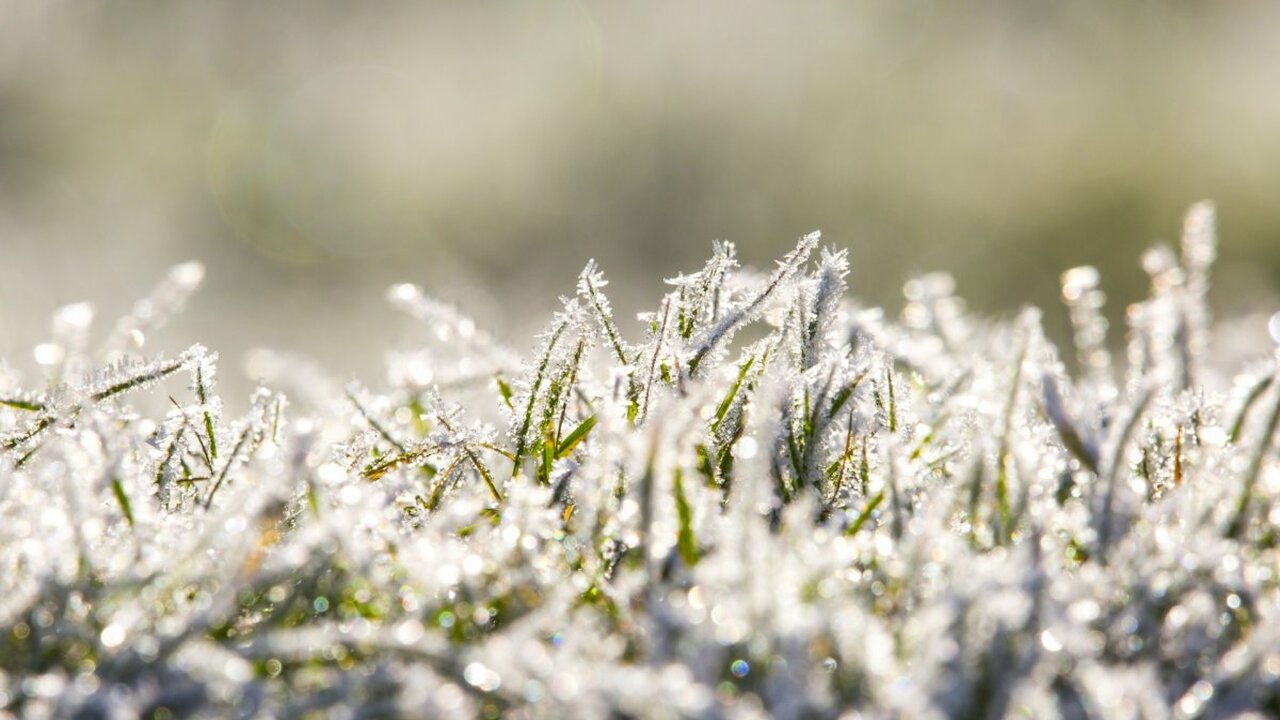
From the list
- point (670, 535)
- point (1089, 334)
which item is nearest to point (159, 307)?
point (670, 535)

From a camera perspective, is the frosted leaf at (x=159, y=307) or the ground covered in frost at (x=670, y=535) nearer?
the ground covered in frost at (x=670, y=535)

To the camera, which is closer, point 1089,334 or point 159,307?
point 159,307

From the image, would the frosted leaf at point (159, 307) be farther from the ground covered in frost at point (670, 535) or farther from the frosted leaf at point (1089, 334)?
the frosted leaf at point (1089, 334)

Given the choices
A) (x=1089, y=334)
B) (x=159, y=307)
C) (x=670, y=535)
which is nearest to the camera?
(x=670, y=535)

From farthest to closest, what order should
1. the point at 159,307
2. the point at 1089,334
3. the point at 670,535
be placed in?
the point at 1089,334 < the point at 159,307 < the point at 670,535

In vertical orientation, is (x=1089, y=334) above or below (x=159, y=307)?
below

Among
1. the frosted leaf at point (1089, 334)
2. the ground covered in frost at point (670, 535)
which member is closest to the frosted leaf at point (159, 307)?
the ground covered in frost at point (670, 535)

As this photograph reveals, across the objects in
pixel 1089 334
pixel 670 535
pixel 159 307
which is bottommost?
pixel 670 535

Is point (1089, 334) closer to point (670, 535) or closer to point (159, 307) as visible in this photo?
point (670, 535)

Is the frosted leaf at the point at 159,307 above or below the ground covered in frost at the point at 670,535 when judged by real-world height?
above
